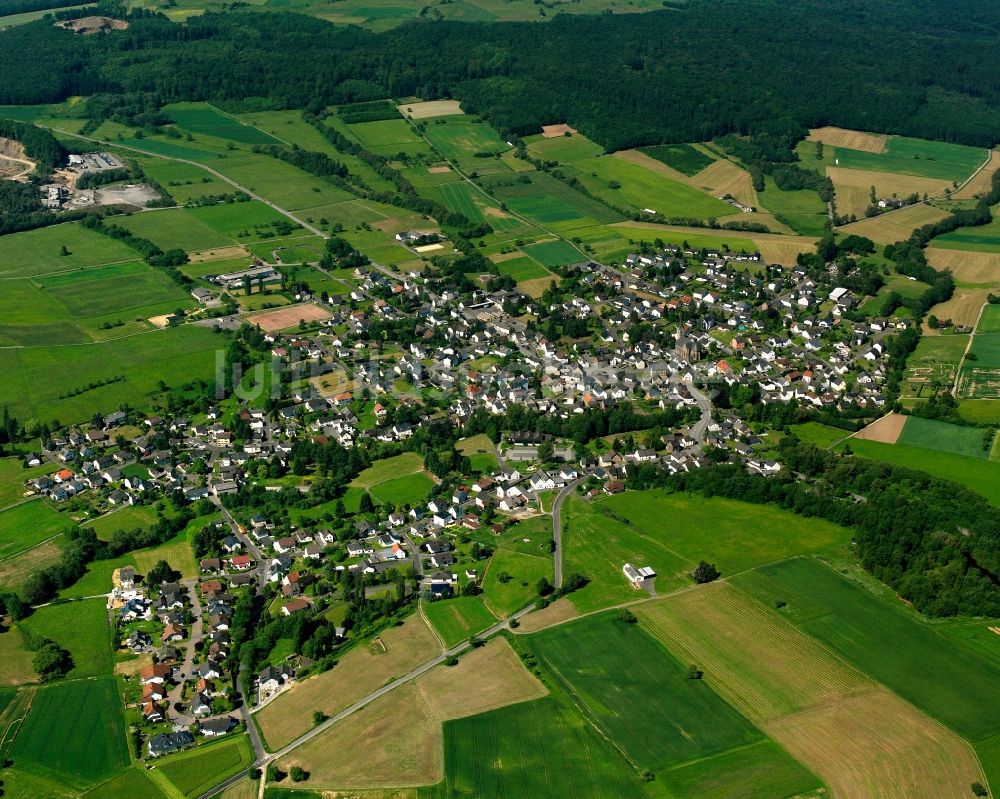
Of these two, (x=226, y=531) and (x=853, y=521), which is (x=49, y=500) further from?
(x=853, y=521)

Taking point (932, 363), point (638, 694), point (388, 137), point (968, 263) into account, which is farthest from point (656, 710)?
point (388, 137)

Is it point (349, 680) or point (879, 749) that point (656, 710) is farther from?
point (349, 680)

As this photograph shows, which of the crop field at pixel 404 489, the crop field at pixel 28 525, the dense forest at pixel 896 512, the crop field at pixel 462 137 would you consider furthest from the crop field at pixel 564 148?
the crop field at pixel 28 525

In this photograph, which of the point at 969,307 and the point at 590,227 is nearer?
the point at 969,307

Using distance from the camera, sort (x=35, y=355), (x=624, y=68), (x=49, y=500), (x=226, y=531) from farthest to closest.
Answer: (x=624, y=68) < (x=35, y=355) < (x=49, y=500) < (x=226, y=531)

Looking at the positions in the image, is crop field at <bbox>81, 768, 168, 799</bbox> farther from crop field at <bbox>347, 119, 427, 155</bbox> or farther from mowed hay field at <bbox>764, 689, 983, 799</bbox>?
crop field at <bbox>347, 119, 427, 155</bbox>

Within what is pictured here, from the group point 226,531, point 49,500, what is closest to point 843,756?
point 226,531
